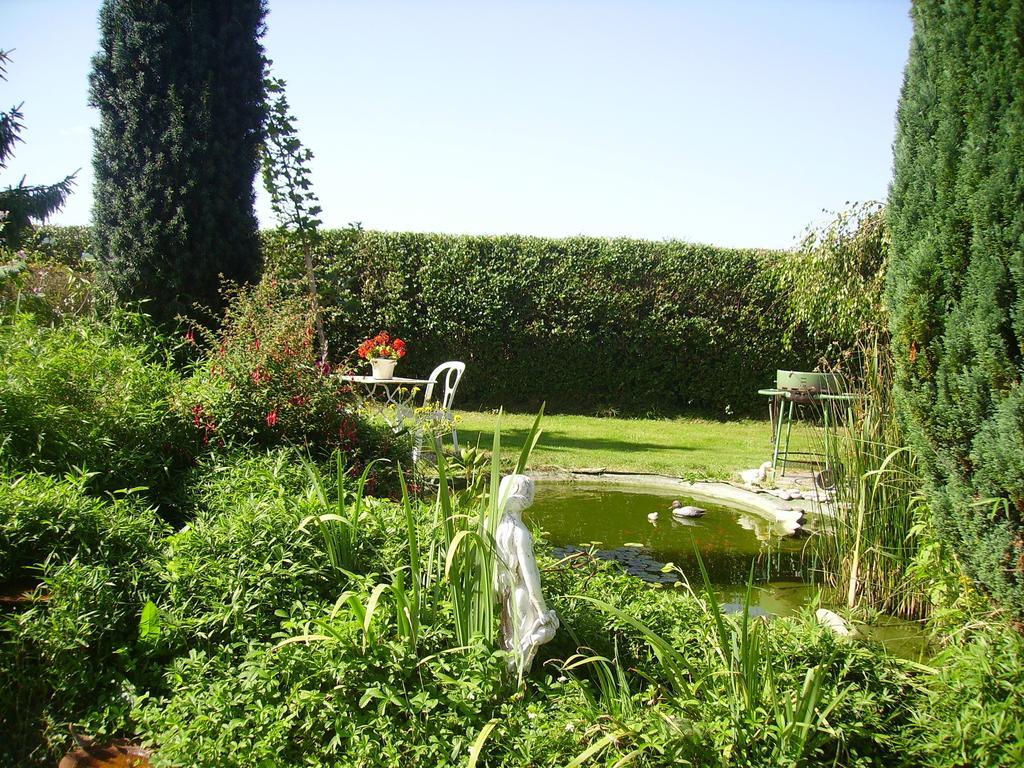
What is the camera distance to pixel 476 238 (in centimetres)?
1179

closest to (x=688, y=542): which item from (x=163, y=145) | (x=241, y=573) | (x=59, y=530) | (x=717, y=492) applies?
(x=717, y=492)

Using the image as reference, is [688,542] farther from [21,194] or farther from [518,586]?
[21,194]

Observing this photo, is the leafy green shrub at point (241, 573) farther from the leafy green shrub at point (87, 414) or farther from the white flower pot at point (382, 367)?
the white flower pot at point (382, 367)

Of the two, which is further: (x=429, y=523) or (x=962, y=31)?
(x=429, y=523)

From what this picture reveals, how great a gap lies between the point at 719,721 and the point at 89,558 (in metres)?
2.39

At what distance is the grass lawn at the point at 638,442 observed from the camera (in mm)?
7438

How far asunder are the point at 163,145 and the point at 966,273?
18.0ft

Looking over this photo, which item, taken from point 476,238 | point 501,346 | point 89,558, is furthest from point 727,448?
point 89,558

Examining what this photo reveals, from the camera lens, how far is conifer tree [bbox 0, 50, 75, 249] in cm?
863

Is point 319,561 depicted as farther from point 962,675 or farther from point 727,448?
point 727,448

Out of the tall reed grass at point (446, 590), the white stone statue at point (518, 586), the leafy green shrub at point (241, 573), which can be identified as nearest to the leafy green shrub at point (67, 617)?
the leafy green shrub at point (241, 573)

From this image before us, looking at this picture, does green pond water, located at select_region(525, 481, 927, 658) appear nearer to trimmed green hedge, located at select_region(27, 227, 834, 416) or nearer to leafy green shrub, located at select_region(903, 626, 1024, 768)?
leafy green shrub, located at select_region(903, 626, 1024, 768)

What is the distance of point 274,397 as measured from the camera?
4.30 m

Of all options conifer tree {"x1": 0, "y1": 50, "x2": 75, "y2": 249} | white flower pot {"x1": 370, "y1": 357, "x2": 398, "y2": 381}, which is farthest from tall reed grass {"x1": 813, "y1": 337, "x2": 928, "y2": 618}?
conifer tree {"x1": 0, "y1": 50, "x2": 75, "y2": 249}
